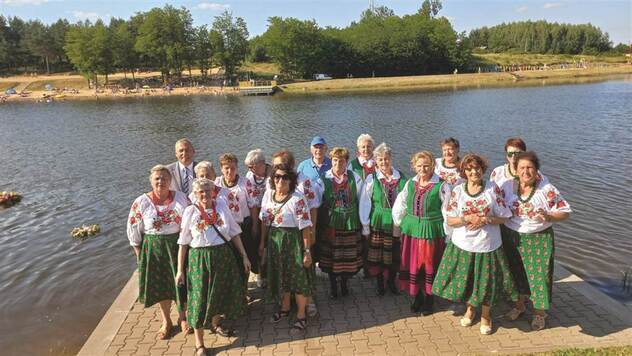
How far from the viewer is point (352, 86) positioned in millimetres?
Answer: 61125

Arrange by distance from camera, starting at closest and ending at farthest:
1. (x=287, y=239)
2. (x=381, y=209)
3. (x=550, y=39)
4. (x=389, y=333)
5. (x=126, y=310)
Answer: (x=287, y=239)
(x=389, y=333)
(x=381, y=209)
(x=126, y=310)
(x=550, y=39)

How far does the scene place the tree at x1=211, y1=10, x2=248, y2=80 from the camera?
71950 millimetres

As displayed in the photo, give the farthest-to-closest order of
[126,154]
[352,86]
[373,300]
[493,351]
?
[352,86] → [126,154] → [373,300] → [493,351]

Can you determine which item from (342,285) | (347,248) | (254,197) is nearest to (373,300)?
(342,285)

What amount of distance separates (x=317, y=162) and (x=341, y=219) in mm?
961

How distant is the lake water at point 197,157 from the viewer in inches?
321

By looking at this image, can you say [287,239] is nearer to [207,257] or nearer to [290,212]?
[290,212]

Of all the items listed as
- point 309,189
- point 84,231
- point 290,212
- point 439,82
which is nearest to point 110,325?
point 290,212

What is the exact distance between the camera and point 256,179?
5945mm

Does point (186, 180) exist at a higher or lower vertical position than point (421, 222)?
higher

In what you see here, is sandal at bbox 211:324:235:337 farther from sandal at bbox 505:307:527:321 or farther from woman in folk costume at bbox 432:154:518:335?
sandal at bbox 505:307:527:321

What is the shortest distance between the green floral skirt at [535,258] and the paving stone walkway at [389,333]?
503 millimetres

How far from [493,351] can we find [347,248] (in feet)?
6.89

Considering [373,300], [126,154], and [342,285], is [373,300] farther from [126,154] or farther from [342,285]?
[126,154]
